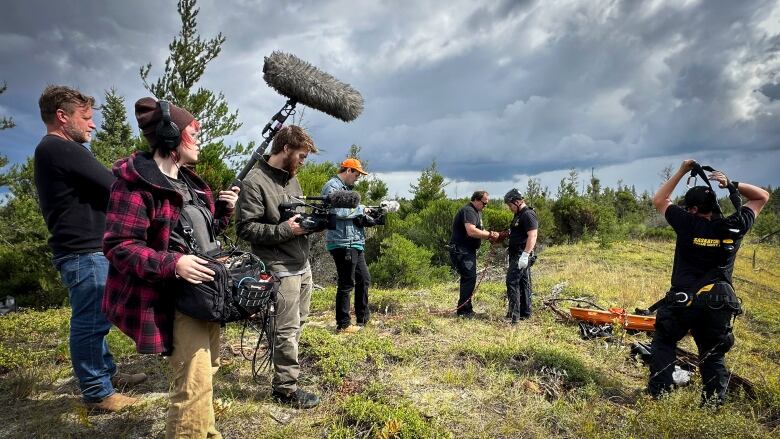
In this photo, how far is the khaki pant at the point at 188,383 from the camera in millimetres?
2205

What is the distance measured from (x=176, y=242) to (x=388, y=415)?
193cm

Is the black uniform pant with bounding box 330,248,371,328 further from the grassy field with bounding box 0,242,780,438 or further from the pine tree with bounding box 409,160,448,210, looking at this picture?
the pine tree with bounding box 409,160,448,210

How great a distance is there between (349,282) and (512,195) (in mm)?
2852

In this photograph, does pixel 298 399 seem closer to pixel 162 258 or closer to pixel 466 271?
pixel 162 258

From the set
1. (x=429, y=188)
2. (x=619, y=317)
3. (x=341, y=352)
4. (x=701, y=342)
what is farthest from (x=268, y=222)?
(x=429, y=188)

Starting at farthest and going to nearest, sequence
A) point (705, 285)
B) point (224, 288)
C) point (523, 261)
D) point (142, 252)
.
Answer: point (523, 261), point (705, 285), point (224, 288), point (142, 252)

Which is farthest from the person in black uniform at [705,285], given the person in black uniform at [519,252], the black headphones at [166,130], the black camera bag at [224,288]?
the black headphones at [166,130]

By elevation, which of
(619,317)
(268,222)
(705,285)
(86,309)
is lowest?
(619,317)

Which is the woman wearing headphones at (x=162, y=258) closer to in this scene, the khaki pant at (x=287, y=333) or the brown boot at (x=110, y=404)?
the khaki pant at (x=287, y=333)

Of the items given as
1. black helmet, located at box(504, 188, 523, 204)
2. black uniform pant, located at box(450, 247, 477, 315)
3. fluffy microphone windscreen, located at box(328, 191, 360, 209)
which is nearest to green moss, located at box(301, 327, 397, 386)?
fluffy microphone windscreen, located at box(328, 191, 360, 209)

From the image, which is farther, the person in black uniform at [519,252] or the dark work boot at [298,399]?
the person in black uniform at [519,252]

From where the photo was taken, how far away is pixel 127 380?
3809 mm

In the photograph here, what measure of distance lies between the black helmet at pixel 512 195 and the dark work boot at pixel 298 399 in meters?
4.21

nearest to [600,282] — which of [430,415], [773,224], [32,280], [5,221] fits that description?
[430,415]
